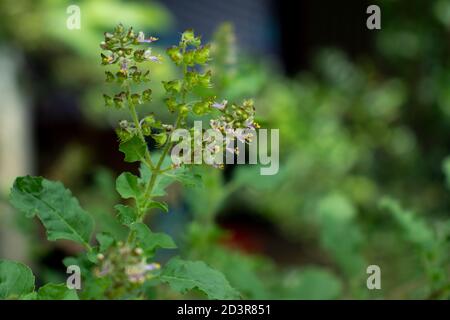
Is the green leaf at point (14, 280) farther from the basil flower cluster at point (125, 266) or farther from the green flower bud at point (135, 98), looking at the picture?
the green flower bud at point (135, 98)

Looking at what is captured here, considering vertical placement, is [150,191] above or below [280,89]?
below

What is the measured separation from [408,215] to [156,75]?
96.4 inches

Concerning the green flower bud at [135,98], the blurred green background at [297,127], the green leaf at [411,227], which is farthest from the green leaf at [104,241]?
the blurred green background at [297,127]

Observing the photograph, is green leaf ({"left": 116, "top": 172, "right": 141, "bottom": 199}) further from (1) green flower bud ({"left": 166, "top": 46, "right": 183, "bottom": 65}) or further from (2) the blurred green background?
(2) the blurred green background

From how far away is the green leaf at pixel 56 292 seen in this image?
2.22 feet

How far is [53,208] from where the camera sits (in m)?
0.78

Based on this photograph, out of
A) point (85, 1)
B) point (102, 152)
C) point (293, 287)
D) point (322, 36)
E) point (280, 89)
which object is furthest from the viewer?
point (322, 36)

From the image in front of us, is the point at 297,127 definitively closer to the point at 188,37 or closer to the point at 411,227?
the point at 411,227

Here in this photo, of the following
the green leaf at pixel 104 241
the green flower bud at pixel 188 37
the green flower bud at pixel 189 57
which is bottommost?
the green leaf at pixel 104 241

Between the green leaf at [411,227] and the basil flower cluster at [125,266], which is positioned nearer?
the basil flower cluster at [125,266]

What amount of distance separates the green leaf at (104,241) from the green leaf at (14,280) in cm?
8
